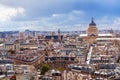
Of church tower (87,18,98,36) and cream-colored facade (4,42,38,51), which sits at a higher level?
church tower (87,18,98,36)

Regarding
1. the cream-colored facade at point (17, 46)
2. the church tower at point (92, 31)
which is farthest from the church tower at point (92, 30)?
the cream-colored facade at point (17, 46)

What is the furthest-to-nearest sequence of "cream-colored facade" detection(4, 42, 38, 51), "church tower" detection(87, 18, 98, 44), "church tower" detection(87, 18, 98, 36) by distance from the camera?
"church tower" detection(87, 18, 98, 36) → "church tower" detection(87, 18, 98, 44) → "cream-colored facade" detection(4, 42, 38, 51)

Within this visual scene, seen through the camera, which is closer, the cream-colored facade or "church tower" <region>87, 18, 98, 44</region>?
the cream-colored facade

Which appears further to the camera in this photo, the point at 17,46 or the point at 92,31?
the point at 92,31

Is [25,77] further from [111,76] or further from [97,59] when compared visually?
[97,59]

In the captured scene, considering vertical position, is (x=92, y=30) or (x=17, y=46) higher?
(x=92, y=30)

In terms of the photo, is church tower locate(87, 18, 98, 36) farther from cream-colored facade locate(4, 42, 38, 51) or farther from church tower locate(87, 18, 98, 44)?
cream-colored facade locate(4, 42, 38, 51)

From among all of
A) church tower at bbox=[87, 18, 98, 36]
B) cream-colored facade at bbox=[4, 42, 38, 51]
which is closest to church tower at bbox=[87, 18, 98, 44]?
church tower at bbox=[87, 18, 98, 36]

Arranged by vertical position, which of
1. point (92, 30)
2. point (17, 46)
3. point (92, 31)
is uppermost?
point (92, 30)

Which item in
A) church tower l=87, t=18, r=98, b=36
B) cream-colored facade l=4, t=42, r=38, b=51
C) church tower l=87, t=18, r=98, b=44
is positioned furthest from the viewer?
church tower l=87, t=18, r=98, b=36

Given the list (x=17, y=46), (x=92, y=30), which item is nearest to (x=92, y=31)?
(x=92, y=30)

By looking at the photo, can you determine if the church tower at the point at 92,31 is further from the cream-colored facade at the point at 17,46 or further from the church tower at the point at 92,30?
the cream-colored facade at the point at 17,46

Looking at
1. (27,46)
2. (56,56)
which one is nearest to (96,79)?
(56,56)

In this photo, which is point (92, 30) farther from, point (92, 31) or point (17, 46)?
point (17, 46)
